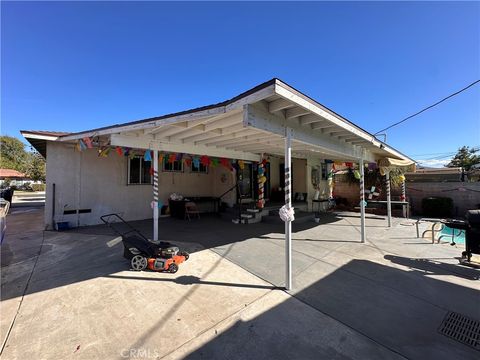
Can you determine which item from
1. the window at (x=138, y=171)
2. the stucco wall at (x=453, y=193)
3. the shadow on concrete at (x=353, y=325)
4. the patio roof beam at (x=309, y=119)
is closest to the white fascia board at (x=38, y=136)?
the window at (x=138, y=171)

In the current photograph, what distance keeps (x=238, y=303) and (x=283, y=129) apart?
2.76 metres

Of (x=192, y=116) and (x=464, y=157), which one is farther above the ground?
(x=464, y=157)

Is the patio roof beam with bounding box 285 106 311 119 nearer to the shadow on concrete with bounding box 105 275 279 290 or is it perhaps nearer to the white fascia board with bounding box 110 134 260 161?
the shadow on concrete with bounding box 105 275 279 290

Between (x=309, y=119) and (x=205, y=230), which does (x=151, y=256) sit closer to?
(x=205, y=230)

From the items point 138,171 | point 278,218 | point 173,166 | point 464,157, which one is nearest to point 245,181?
point 278,218

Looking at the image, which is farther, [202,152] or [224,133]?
[202,152]

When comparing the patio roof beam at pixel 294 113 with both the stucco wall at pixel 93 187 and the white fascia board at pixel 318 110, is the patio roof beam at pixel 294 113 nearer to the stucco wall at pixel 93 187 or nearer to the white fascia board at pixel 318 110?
the white fascia board at pixel 318 110

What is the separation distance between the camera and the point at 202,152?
676 centimetres

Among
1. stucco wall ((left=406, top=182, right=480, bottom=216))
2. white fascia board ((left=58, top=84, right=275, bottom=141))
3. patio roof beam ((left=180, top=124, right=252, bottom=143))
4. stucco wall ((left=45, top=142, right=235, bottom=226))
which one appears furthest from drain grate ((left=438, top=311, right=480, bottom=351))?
stucco wall ((left=406, top=182, right=480, bottom=216))

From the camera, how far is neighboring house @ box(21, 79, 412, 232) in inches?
137

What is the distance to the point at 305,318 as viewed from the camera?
253cm

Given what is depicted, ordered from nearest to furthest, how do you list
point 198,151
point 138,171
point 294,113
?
point 294,113
point 198,151
point 138,171

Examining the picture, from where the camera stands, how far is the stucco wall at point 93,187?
7020 millimetres

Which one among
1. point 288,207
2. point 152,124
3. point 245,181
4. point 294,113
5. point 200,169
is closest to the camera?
point 288,207
